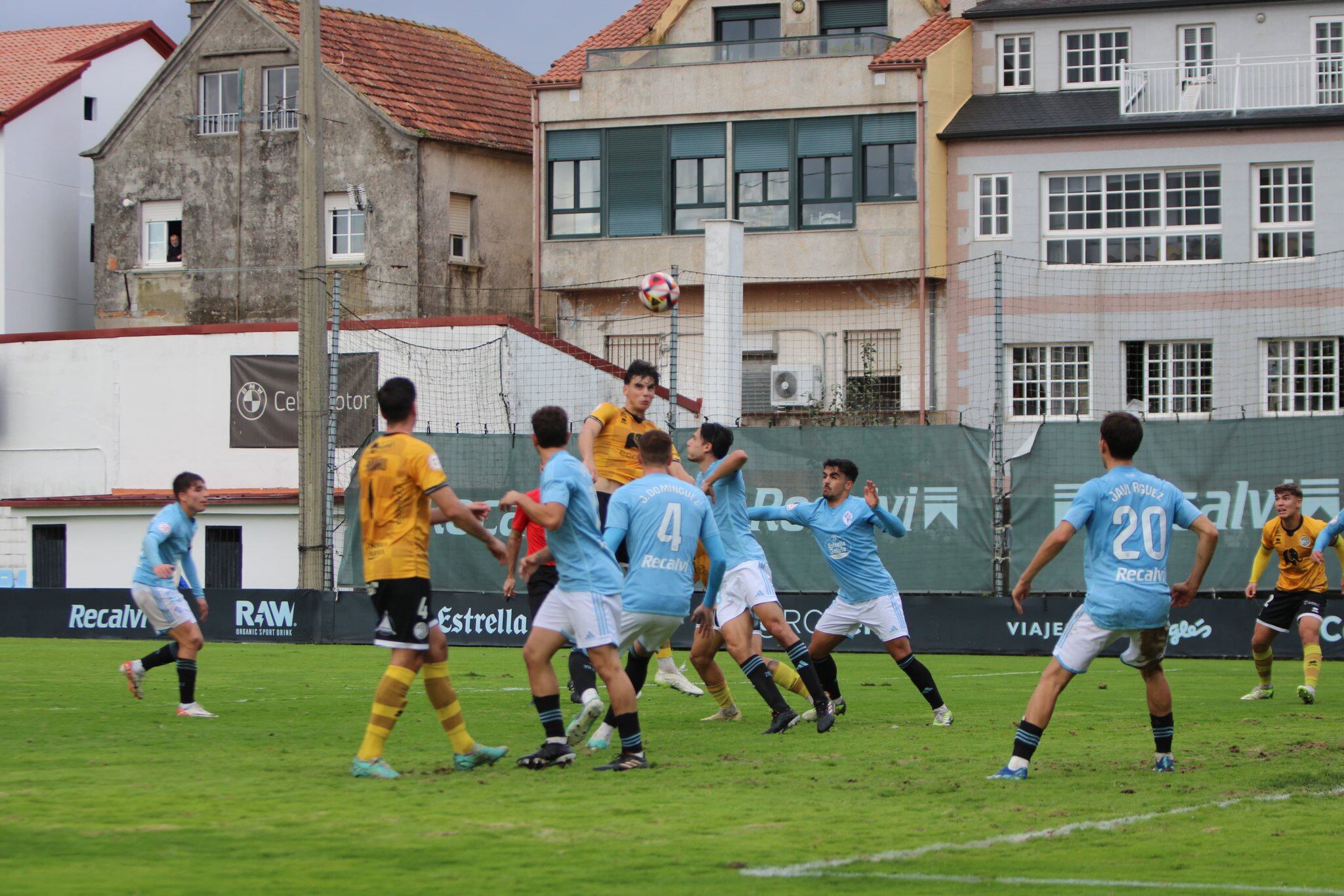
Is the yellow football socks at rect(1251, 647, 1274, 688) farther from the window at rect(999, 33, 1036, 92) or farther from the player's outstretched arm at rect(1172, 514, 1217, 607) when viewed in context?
the window at rect(999, 33, 1036, 92)

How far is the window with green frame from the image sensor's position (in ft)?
123

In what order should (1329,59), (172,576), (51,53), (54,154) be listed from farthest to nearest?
(51,53), (54,154), (1329,59), (172,576)

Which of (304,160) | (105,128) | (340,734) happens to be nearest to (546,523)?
(340,734)

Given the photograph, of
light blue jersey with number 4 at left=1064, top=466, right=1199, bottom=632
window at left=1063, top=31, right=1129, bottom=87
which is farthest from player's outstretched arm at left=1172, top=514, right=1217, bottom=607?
window at left=1063, top=31, right=1129, bottom=87

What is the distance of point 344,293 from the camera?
138ft

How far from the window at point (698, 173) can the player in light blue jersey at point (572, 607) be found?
29.8 m

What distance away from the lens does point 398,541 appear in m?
9.15

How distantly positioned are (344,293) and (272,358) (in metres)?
6.35

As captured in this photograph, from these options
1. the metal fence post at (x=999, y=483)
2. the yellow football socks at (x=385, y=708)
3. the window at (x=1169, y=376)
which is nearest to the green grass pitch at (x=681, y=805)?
the yellow football socks at (x=385, y=708)

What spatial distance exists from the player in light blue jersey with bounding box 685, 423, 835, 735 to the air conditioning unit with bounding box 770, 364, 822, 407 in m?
22.8

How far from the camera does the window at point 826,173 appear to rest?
124 feet

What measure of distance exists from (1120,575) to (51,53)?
4557 centimetres

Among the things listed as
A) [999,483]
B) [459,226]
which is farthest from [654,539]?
[459,226]

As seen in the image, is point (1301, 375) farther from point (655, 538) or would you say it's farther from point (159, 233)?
point (159, 233)
